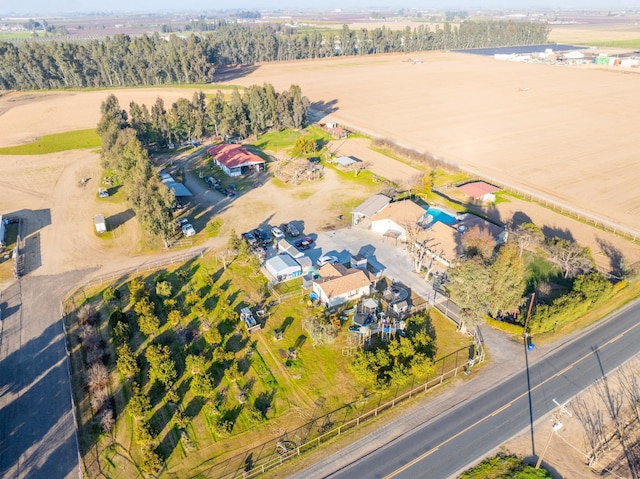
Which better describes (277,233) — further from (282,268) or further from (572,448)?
(572,448)

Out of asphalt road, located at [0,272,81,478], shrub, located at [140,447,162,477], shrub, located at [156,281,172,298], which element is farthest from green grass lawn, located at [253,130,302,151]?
shrub, located at [140,447,162,477]

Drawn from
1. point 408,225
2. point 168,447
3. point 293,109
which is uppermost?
point 293,109

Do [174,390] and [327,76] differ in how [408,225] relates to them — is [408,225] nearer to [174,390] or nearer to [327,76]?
[174,390]

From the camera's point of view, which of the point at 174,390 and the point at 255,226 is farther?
the point at 255,226

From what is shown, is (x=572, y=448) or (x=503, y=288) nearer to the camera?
(x=572, y=448)

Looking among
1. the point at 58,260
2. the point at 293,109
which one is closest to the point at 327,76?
the point at 293,109

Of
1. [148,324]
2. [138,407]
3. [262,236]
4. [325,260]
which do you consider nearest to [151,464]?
[138,407]

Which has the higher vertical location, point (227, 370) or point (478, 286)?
point (478, 286)

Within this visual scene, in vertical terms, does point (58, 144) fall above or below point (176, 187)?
below
